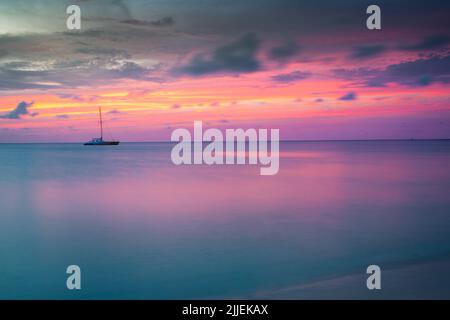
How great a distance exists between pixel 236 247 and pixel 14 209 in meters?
7.86

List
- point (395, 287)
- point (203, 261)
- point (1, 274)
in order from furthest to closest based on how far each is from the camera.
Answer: point (203, 261), point (1, 274), point (395, 287)

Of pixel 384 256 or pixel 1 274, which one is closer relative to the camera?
pixel 1 274

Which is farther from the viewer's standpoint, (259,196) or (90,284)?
(259,196)

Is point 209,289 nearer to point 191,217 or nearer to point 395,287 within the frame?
point 395,287

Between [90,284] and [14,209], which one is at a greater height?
[14,209]

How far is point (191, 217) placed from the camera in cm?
1083

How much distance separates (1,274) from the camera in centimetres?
672

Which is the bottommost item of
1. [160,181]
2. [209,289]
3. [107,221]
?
[209,289]

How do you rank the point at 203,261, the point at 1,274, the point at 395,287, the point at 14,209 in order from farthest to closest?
the point at 14,209, the point at 203,261, the point at 1,274, the point at 395,287

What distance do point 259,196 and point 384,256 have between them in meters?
6.98
